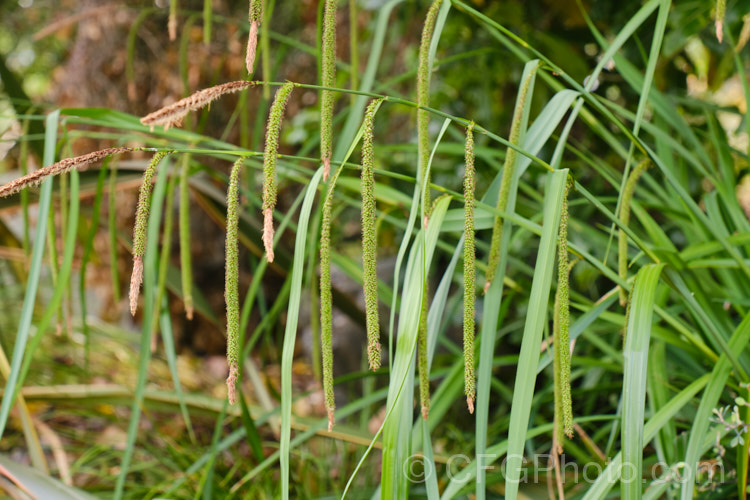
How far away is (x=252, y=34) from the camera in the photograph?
383 millimetres

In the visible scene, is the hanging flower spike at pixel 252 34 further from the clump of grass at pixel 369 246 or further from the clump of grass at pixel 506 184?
the clump of grass at pixel 506 184

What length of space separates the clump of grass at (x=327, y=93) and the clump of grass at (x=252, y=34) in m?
0.06

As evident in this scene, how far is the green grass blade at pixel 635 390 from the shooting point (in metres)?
0.41

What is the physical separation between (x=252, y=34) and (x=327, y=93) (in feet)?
0.22

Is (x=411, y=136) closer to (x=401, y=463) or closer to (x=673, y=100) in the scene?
(x=673, y=100)

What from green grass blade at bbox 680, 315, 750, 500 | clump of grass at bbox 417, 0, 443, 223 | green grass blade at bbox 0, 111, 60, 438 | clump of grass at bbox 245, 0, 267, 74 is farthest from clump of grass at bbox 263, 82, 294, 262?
green grass blade at bbox 680, 315, 750, 500

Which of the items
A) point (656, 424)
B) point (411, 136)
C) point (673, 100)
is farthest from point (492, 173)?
point (656, 424)

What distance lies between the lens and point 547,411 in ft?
3.94

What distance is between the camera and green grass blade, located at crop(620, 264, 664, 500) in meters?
0.41

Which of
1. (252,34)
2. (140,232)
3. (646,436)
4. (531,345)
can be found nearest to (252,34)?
(252,34)

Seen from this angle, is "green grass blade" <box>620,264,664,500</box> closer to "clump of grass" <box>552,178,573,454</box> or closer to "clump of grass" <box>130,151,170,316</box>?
"clump of grass" <box>552,178,573,454</box>

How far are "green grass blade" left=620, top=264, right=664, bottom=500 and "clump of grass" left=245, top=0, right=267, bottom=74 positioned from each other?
1.04ft

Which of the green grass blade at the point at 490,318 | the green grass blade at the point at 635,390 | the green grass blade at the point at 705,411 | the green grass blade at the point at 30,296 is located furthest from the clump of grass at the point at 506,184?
the green grass blade at the point at 30,296

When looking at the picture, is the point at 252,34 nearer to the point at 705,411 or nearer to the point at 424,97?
the point at 424,97
